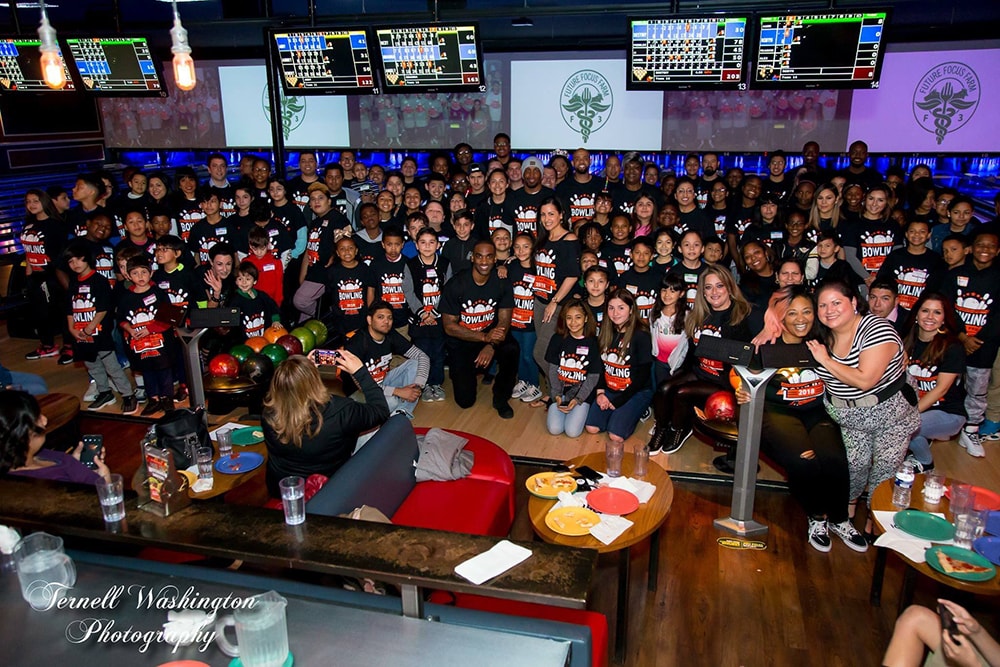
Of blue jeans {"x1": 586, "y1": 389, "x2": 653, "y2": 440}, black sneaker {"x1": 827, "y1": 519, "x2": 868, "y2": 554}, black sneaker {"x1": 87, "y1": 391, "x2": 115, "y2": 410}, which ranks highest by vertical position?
blue jeans {"x1": 586, "y1": 389, "x2": 653, "y2": 440}

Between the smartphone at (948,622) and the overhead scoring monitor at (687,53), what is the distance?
4767mm

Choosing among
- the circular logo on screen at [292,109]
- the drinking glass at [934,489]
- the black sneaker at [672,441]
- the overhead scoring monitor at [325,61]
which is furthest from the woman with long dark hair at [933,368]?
the circular logo on screen at [292,109]

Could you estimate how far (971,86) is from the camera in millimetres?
8141

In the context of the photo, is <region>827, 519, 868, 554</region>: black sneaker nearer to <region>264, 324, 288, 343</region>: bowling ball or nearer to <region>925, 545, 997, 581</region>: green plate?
<region>925, 545, 997, 581</region>: green plate

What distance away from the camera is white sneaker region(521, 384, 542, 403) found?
6215 millimetres

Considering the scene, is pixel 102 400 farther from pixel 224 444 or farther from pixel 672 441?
pixel 672 441

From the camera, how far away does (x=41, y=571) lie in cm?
195

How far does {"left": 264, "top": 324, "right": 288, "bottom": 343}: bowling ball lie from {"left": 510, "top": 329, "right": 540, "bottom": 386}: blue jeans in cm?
183

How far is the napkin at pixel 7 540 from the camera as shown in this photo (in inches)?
82.0

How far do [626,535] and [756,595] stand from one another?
928 millimetres

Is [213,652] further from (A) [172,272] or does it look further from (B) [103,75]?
(B) [103,75]

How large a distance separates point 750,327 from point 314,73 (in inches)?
174

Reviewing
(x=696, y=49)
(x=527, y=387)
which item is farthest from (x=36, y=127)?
(x=696, y=49)

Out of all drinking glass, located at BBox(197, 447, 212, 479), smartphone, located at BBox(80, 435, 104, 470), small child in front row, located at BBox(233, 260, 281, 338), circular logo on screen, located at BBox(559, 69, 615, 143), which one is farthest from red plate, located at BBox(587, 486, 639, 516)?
circular logo on screen, located at BBox(559, 69, 615, 143)
